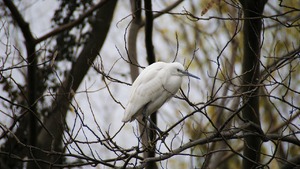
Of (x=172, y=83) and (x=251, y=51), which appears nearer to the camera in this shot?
(x=251, y=51)

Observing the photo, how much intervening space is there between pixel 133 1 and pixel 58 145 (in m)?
2.16

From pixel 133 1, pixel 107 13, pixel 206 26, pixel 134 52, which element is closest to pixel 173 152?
pixel 134 52

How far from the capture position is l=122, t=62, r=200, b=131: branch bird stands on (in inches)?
190

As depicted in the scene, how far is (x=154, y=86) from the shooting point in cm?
491

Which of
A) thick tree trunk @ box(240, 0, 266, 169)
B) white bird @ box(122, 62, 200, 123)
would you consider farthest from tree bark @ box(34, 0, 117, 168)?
thick tree trunk @ box(240, 0, 266, 169)

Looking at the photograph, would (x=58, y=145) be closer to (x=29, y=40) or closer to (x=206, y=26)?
(x=29, y=40)

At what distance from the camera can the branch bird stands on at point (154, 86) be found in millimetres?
4836

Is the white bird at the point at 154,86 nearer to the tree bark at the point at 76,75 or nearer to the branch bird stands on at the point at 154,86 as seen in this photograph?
the branch bird stands on at the point at 154,86

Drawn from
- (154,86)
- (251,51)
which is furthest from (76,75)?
(251,51)

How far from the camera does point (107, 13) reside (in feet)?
23.5

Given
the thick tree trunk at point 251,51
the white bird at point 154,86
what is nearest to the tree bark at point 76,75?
the white bird at point 154,86

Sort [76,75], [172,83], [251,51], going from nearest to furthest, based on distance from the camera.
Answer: [251,51], [172,83], [76,75]

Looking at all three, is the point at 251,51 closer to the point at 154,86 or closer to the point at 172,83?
the point at 172,83

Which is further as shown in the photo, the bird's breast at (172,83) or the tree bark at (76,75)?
the tree bark at (76,75)
